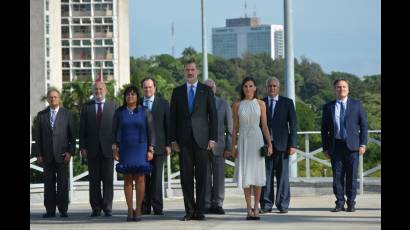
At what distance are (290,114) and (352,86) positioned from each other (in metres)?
131

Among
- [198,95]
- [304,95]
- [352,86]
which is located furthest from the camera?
[304,95]

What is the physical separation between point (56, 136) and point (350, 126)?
4.12 metres

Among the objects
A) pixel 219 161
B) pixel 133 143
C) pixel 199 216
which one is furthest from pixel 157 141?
pixel 199 216

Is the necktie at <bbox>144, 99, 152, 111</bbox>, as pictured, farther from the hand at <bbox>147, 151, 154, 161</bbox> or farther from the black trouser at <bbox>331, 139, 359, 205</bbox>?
the black trouser at <bbox>331, 139, 359, 205</bbox>

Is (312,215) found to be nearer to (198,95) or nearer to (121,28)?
(198,95)

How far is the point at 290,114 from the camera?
16.6m

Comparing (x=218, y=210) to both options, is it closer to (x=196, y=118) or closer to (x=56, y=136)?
(x=196, y=118)

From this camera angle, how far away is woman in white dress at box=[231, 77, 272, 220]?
15.4 m

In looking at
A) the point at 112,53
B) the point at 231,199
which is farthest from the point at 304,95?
the point at 231,199
